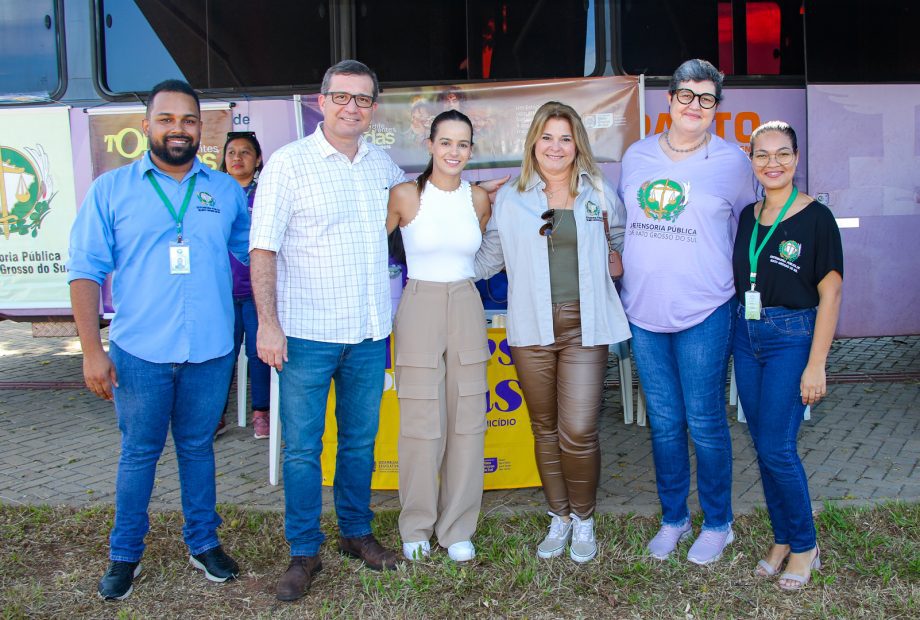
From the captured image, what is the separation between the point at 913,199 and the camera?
5.01 m

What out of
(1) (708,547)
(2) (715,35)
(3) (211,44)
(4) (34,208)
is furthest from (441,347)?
(4) (34,208)

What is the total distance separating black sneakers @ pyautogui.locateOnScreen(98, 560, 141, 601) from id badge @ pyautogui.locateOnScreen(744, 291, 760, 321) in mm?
2440

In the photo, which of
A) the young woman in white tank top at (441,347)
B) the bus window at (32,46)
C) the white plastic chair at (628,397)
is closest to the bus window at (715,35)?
the white plastic chair at (628,397)

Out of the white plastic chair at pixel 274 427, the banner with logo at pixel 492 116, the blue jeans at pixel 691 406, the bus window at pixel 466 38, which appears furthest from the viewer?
the bus window at pixel 466 38

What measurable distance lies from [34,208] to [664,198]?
13.5 ft

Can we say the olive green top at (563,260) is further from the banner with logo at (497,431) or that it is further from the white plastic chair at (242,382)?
the white plastic chair at (242,382)

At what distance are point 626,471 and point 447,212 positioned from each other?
1.93 metres

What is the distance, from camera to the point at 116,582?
2.85 m

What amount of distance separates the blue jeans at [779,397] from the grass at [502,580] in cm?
27

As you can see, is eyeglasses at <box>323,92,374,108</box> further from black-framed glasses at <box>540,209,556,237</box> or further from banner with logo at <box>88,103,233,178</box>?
banner with logo at <box>88,103,233,178</box>

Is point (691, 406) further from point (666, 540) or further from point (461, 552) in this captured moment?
point (461, 552)

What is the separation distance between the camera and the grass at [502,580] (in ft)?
9.03

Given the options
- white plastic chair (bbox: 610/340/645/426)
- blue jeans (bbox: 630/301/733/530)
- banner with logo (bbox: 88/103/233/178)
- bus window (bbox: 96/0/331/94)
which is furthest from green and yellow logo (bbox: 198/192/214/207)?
white plastic chair (bbox: 610/340/645/426)

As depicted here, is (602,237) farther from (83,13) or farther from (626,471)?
(83,13)
